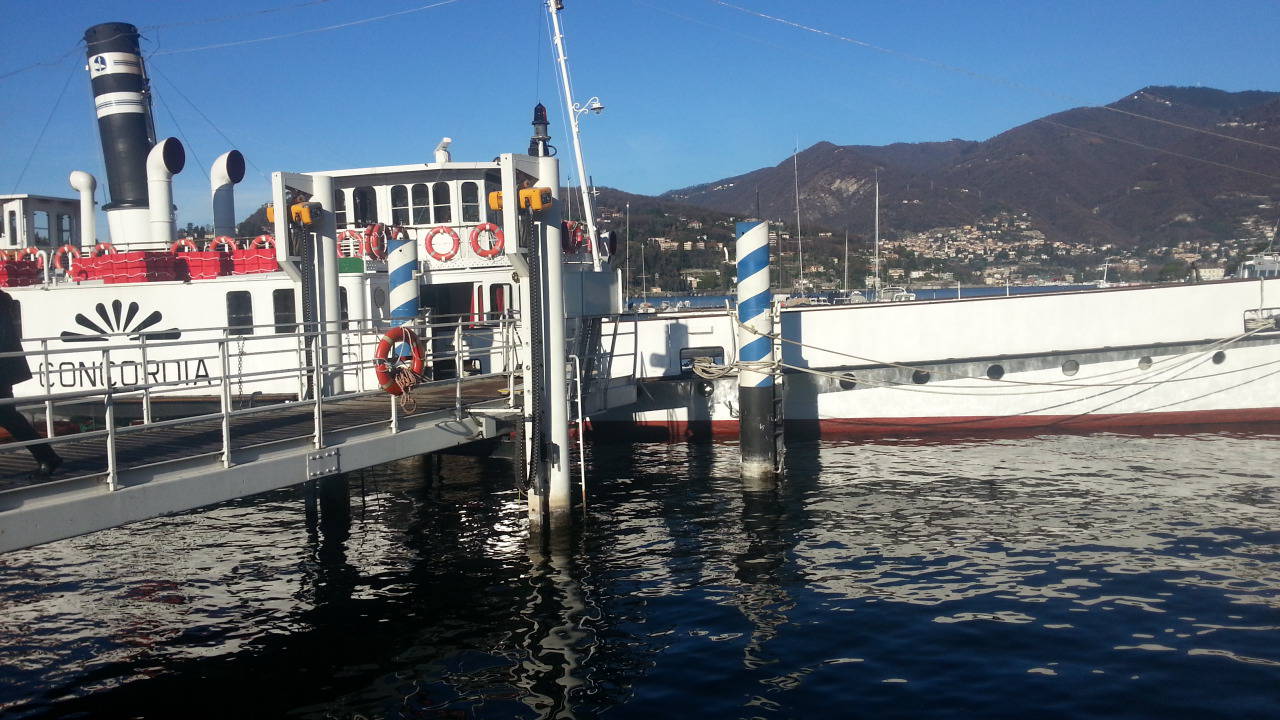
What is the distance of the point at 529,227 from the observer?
9836 mm

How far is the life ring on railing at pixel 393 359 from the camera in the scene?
8.85 m

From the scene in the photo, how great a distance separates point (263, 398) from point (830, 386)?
9.93m

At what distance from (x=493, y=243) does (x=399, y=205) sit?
2.55 m

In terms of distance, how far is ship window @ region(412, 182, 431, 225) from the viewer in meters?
→ 17.2

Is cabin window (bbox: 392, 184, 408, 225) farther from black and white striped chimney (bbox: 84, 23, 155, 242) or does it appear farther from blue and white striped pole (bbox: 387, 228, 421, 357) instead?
black and white striped chimney (bbox: 84, 23, 155, 242)

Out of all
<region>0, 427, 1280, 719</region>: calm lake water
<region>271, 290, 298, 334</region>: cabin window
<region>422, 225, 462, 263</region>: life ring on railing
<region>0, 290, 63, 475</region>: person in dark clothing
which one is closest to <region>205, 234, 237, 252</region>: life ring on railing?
Result: <region>271, 290, 298, 334</region>: cabin window

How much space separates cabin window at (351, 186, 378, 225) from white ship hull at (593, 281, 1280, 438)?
19.5 ft

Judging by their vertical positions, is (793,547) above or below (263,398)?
below

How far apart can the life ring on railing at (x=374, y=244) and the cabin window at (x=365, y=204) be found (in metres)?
1.98

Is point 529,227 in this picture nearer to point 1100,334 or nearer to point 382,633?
point 382,633

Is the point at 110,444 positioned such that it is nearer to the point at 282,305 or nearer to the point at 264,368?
the point at 282,305

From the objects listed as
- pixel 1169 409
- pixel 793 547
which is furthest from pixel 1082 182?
pixel 793 547

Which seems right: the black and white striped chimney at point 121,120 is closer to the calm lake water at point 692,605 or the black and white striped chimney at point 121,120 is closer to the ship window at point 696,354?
the calm lake water at point 692,605

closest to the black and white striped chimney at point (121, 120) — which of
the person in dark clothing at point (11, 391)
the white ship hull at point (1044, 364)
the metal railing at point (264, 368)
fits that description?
the metal railing at point (264, 368)
